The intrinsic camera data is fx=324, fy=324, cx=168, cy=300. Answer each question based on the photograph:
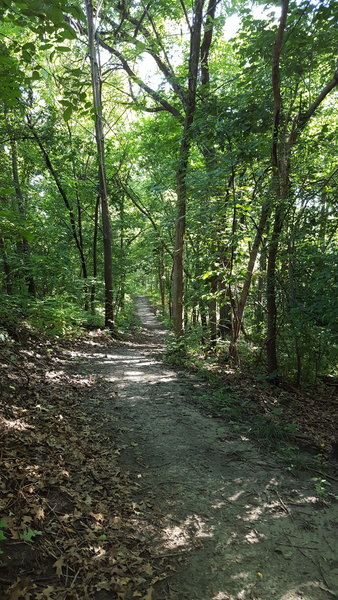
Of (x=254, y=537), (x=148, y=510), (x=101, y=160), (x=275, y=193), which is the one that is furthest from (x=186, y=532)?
(x=101, y=160)

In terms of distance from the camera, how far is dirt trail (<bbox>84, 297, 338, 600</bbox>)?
2355mm

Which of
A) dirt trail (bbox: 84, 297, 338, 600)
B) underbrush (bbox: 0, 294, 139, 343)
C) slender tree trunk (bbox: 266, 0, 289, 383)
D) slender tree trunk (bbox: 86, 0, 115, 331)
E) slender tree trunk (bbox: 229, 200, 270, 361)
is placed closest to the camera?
dirt trail (bbox: 84, 297, 338, 600)

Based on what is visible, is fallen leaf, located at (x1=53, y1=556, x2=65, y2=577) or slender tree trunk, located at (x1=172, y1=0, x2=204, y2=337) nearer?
fallen leaf, located at (x1=53, y1=556, x2=65, y2=577)

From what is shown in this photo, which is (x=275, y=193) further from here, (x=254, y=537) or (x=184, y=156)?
(x=254, y=537)

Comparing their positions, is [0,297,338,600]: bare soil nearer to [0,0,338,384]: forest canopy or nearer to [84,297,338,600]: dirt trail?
[84,297,338,600]: dirt trail

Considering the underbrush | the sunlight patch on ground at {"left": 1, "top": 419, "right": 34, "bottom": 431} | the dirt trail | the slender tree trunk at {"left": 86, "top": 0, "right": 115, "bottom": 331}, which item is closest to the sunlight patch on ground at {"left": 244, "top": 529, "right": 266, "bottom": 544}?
the dirt trail

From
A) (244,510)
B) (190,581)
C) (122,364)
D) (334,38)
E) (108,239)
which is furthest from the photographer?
(108,239)

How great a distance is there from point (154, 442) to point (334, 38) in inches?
265

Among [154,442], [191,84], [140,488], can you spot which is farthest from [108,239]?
[140,488]

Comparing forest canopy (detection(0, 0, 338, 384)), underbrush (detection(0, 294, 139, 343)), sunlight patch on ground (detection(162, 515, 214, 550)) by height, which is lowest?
sunlight patch on ground (detection(162, 515, 214, 550))

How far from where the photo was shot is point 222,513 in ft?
9.90

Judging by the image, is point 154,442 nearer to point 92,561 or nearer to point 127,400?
point 127,400

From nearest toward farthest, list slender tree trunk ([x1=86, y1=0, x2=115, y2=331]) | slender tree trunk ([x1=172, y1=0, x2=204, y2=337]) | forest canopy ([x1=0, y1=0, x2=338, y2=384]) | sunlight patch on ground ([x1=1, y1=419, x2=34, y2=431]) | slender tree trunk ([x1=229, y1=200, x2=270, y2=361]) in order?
sunlight patch on ground ([x1=1, y1=419, x2=34, y2=431]), forest canopy ([x1=0, y1=0, x2=338, y2=384]), slender tree trunk ([x1=229, y1=200, x2=270, y2=361]), slender tree trunk ([x1=172, y1=0, x2=204, y2=337]), slender tree trunk ([x1=86, y1=0, x2=115, y2=331])

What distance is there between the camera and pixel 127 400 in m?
5.38
